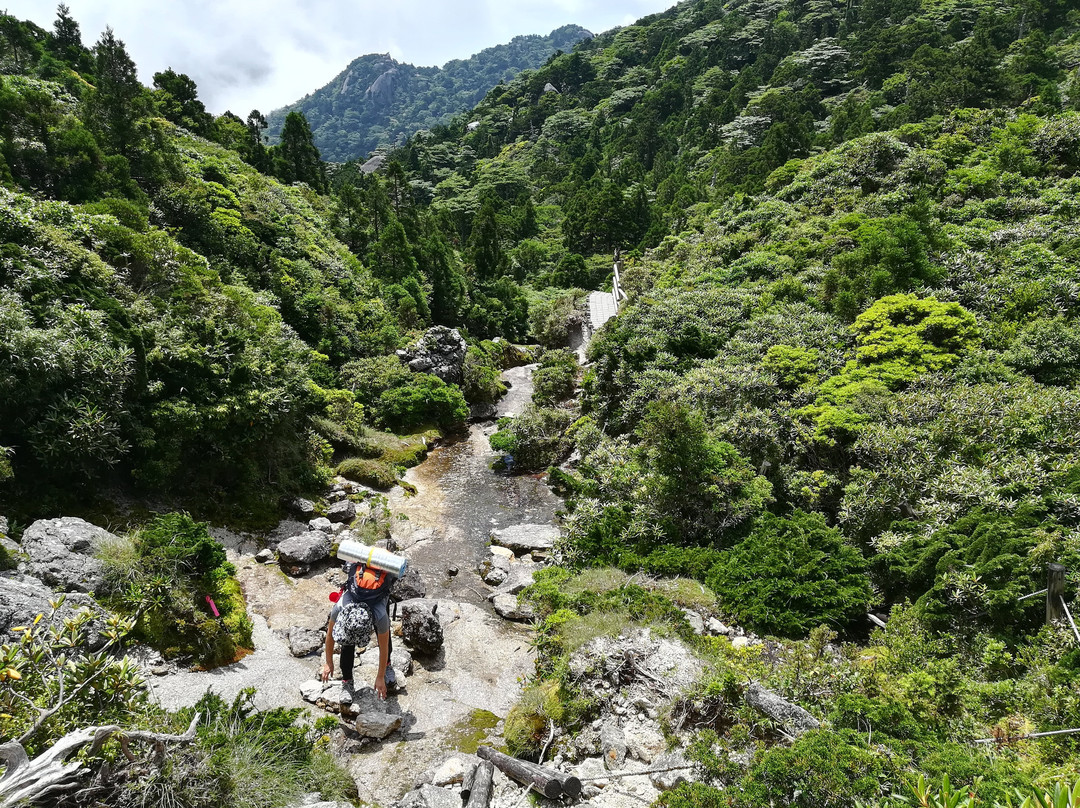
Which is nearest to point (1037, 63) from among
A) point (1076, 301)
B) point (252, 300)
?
point (1076, 301)

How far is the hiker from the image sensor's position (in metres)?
8.80

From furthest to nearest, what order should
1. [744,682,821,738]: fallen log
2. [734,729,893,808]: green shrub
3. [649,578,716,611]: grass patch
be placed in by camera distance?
[649,578,716,611]: grass patch → [744,682,821,738]: fallen log → [734,729,893,808]: green shrub

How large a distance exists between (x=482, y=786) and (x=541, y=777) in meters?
0.81

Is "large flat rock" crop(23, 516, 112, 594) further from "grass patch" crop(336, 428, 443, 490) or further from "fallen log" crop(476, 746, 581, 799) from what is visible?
"grass patch" crop(336, 428, 443, 490)

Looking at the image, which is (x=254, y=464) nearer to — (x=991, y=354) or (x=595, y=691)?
(x=595, y=691)

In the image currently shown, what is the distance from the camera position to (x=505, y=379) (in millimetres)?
34281

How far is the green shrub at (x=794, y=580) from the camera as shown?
9297 millimetres

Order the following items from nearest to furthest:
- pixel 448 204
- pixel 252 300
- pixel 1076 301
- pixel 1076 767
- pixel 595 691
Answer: pixel 1076 767, pixel 595 691, pixel 1076 301, pixel 252 300, pixel 448 204

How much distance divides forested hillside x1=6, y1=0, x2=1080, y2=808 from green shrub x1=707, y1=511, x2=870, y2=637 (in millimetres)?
59

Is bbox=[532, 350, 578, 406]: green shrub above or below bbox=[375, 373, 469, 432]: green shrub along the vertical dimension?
below

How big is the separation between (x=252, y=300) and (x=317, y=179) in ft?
84.4

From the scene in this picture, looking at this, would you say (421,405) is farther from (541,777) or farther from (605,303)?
(605,303)

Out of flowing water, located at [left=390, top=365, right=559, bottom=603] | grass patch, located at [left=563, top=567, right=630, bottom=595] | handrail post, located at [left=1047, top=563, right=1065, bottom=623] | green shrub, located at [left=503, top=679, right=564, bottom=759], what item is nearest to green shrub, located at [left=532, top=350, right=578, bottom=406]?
flowing water, located at [left=390, top=365, right=559, bottom=603]

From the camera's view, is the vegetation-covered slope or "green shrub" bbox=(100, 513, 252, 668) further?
the vegetation-covered slope
